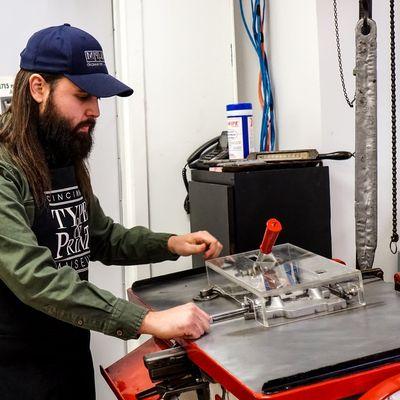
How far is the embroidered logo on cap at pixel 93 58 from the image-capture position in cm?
122

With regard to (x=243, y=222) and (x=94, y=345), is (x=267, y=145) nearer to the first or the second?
(x=243, y=222)

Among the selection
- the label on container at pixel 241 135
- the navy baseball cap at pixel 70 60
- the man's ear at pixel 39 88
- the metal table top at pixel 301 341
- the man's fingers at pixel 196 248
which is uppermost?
the navy baseball cap at pixel 70 60

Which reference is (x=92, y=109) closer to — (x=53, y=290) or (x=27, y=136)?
(x=27, y=136)

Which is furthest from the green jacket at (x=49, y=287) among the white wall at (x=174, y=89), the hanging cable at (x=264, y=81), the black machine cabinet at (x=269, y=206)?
the hanging cable at (x=264, y=81)

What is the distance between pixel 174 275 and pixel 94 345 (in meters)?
0.74

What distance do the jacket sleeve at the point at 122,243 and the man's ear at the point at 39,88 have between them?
33 cm

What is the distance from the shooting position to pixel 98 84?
1.20 m

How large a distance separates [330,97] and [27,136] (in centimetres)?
85

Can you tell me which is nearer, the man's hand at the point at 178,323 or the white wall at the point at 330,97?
the man's hand at the point at 178,323

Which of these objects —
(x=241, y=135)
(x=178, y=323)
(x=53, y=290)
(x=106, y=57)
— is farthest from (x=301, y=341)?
(x=106, y=57)

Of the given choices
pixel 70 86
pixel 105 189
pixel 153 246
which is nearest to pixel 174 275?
pixel 153 246

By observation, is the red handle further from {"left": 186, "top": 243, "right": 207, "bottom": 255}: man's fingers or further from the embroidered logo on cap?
the embroidered logo on cap

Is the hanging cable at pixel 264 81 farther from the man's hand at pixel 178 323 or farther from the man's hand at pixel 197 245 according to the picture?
the man's hand at pixel 178 323

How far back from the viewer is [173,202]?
75.3 inches
